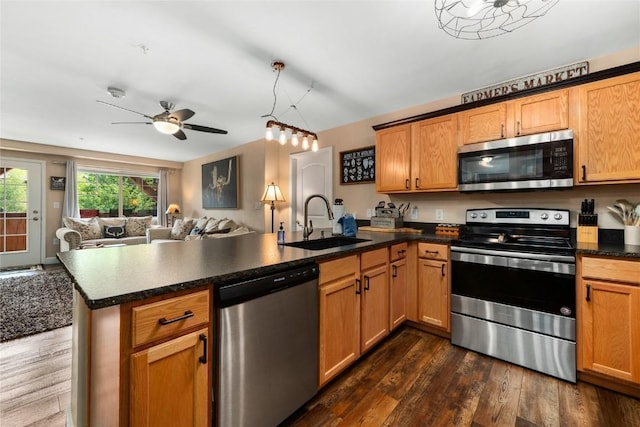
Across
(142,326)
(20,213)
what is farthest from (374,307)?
(20,213)

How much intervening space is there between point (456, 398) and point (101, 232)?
6.80 meters

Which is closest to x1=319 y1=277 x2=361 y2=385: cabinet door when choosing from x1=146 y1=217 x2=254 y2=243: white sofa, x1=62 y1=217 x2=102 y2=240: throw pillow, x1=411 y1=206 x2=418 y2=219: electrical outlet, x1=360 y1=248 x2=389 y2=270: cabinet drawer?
x1=360 y1=248 x2=389 y2=270: cabinet drawer

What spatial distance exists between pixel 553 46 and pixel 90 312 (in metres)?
3.14

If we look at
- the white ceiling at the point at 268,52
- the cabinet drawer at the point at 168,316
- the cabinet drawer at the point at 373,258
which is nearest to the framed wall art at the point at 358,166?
the white ceiling at the point at 268,52

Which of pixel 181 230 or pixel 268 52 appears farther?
pixel 181 230

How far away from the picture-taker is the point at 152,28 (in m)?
1.85

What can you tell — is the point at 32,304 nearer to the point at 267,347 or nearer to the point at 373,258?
the point at 267,347

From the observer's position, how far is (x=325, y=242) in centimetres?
235

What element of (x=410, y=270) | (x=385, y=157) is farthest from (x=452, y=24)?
(x=410, y=270)

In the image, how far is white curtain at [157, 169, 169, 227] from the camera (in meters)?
6.79

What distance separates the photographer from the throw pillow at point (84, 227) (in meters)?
5.30

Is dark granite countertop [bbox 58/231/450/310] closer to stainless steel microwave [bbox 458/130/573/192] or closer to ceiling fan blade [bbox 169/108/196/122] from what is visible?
stainless steel microwave [bbox 458/130/573/192]

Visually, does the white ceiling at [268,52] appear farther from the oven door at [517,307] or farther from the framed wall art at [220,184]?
the framed wall art at [220,184]

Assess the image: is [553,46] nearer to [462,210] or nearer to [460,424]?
[462,210]
